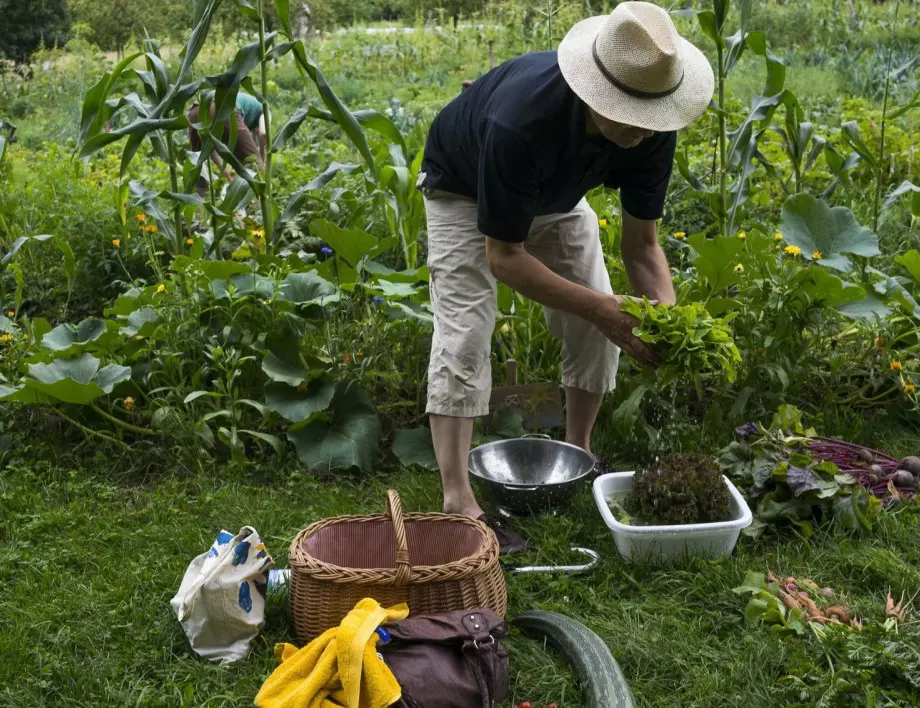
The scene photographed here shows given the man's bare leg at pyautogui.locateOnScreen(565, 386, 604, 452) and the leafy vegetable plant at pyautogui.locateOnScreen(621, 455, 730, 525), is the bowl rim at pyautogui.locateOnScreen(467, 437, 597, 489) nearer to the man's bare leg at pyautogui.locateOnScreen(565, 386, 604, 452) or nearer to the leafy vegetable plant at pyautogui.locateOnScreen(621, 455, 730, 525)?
the man's bare leg at pyautogui.locateOnScreen(565, 386, 604, 452)

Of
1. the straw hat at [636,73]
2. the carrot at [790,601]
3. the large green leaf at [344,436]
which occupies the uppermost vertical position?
the straw hat at [636,73]

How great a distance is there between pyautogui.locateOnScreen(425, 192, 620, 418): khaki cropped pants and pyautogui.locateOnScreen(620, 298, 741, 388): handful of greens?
1.50ft

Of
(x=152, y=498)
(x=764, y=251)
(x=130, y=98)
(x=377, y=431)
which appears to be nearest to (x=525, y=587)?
(x=377, y=431)

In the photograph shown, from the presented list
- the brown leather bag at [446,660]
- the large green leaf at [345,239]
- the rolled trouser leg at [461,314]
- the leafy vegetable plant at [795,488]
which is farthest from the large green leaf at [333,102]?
the brown leather bag at [446,660]

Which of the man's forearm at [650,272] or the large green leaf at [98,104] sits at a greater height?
the large green leaf at [98,104]

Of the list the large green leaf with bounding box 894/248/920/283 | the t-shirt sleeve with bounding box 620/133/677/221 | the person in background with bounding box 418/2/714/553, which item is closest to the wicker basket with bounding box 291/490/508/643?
the person in background with bounding box 418/2/714/553

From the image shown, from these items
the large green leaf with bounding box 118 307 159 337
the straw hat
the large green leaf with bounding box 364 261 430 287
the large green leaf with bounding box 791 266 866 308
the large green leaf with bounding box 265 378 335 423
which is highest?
the straw hat

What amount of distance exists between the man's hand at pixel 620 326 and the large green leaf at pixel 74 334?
2.03 metres

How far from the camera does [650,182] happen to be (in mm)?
3049

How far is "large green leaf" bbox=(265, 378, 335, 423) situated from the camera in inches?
142

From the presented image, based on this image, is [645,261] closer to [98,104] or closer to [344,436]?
[344,436]

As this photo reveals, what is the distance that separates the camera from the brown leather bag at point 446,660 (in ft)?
7.48

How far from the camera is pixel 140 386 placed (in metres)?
3.91

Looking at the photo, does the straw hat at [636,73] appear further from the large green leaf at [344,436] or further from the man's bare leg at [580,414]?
the large green leaf at [344,436]
